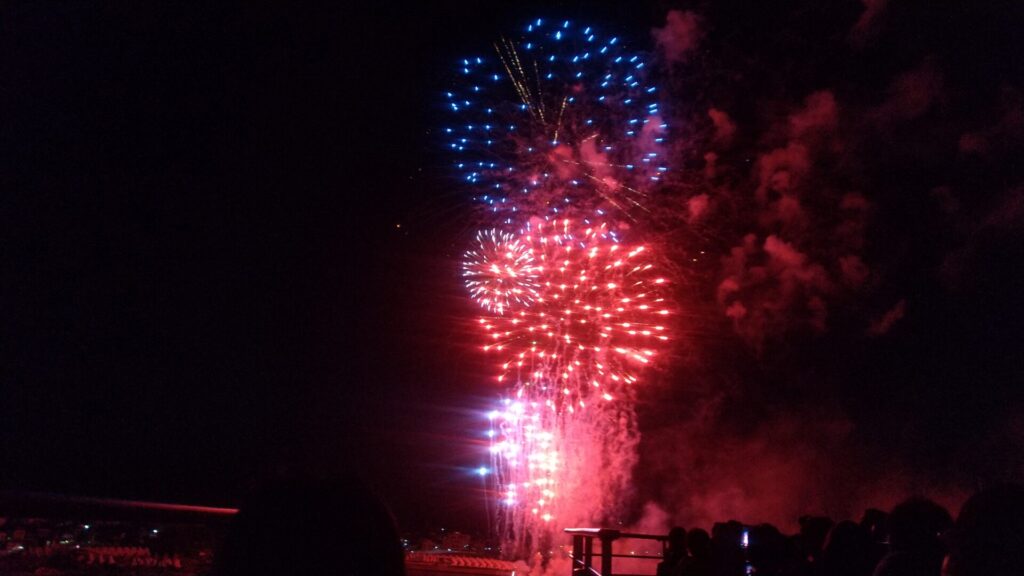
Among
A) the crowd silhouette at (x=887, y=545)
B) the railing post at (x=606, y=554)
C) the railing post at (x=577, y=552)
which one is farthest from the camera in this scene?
the railing post at (x=577, y=552)

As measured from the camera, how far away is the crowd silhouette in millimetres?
1842

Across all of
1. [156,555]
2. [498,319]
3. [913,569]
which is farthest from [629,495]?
[156,555]

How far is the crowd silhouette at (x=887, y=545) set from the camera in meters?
1.84

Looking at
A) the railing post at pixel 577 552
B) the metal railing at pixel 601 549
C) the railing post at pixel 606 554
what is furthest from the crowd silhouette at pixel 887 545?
the railing post at pixel 577 552

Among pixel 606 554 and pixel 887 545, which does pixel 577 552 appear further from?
pixel 887 545

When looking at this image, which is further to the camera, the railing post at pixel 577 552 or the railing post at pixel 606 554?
the railing post at pixel 577 552

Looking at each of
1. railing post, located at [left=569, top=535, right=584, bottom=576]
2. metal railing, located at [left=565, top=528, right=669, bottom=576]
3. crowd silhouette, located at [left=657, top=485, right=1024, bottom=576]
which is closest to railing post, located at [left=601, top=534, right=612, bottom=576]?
metal railing, located at [left=565, top=528, right=669, bottom=576]

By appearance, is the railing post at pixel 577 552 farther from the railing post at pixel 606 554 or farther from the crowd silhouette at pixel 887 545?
the railing post at pixel 606 554

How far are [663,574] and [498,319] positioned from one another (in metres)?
6.67

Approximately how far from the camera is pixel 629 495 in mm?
19375

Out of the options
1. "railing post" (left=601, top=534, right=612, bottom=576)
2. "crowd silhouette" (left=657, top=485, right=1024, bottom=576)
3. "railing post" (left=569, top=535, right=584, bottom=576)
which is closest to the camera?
"crowd silhouette" (left=657, top=485, right=1024, bottom=576)

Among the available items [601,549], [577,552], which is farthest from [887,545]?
[577,552]

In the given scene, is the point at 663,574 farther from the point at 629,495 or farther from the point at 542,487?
the point at 629,495

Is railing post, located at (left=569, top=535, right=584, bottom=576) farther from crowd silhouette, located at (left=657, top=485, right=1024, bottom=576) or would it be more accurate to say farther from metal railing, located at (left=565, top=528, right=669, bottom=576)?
crowd silhouette, located at (left=657, top=485, right=1024, bottom=576)
